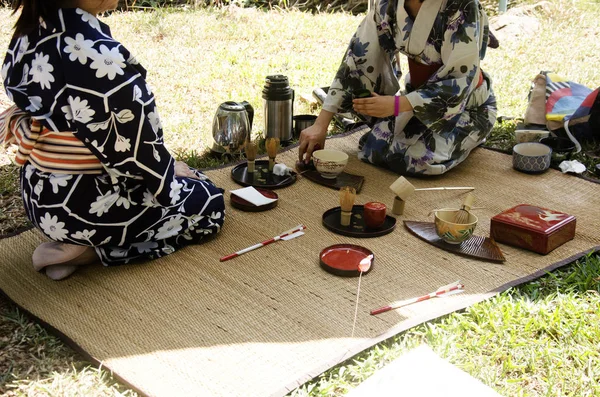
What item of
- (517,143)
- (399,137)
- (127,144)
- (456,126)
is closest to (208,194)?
(127,144)

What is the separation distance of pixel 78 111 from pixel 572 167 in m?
3.07

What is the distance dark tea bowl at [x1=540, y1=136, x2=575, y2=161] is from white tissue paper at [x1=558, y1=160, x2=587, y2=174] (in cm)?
18

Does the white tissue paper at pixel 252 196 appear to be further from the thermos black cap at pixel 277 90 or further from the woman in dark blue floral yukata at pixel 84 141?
the thermos black cap at pixel 277 90

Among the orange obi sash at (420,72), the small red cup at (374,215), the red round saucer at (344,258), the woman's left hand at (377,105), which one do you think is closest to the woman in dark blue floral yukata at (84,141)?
the red round saucer at (344,258)

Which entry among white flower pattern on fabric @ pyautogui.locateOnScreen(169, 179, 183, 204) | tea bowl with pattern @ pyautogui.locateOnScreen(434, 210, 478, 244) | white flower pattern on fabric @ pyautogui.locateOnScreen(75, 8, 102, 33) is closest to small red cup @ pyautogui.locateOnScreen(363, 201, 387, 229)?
tea bowl with pattern @ pyautogui.locateOnScreen(434, 210, 478, 244)

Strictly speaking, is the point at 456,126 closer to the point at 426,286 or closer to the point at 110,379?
the point at 426,286

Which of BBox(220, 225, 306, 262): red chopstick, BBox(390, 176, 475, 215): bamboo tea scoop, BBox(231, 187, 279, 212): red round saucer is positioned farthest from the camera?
BBox(231, 187, 279, 212): red round saucer

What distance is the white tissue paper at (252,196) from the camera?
12.2ft

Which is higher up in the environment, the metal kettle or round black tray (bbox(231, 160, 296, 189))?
the metal kettle

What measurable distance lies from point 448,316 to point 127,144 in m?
1.52

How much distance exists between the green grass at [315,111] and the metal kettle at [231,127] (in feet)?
0.44

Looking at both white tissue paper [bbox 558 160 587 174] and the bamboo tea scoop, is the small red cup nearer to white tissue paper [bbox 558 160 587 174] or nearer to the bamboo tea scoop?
the bamboo tea scoop

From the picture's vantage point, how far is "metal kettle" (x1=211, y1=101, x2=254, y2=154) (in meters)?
4.29

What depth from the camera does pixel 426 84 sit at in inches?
157
